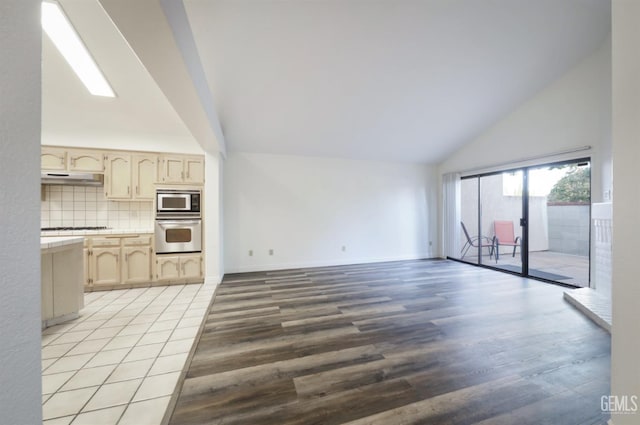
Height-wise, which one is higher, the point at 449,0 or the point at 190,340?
the point at 449,0

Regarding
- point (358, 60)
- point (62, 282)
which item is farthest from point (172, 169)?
point (358, 60)

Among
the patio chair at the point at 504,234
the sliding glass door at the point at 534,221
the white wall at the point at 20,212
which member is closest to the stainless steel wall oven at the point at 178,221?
the white wall at the point at 20,212

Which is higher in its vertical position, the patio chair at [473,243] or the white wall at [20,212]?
the white wall at [20,212]

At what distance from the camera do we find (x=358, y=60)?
294cm

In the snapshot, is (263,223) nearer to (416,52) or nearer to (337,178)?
(337,178)

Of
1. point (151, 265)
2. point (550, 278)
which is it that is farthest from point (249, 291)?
point (550, 278)

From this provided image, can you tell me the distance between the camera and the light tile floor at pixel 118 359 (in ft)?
4.69

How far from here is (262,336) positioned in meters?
2.24

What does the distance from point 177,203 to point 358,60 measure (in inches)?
133

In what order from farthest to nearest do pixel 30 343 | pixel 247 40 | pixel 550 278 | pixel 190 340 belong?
pixel 550 278, pixel 247 40, pixel 190 340, pixel 30 343

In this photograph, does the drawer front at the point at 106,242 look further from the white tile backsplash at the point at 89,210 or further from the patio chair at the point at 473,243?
the patio chair at the point at 473,243

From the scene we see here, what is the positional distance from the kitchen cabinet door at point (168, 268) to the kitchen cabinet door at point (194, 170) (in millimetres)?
1276

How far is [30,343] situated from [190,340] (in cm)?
185

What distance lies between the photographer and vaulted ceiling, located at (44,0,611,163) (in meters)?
2.34
